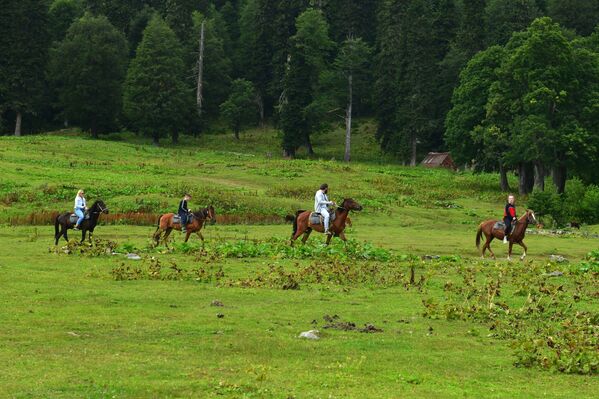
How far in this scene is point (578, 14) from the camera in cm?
12425

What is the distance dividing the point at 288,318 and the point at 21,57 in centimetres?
9040

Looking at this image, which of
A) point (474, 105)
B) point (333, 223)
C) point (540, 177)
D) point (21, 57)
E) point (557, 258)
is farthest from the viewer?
point (21, 57)

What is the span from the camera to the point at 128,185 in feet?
191

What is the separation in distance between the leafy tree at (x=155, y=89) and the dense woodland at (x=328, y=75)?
0.19m

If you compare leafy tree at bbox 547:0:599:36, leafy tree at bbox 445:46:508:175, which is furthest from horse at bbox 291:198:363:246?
leafy tree at bbox 547:0:599:36

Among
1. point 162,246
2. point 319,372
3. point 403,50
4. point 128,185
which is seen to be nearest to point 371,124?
point 403,50

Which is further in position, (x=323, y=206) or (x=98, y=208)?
(x=98, y=208)

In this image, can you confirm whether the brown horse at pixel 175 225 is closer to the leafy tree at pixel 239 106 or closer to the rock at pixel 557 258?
the rock at pixel 557 258

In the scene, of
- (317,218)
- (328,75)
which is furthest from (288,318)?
(328,75)

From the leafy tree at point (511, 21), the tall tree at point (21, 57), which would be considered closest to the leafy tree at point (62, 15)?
the tall tree at point (21, 57)

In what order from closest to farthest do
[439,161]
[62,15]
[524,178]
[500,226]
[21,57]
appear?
[500,226] < [524,178] < [21,57] < [439,161] < [62,15]

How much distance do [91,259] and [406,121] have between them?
76.1 meters

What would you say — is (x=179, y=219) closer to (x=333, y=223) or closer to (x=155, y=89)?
(x=333, y=223)

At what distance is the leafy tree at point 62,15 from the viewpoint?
4899 inches
